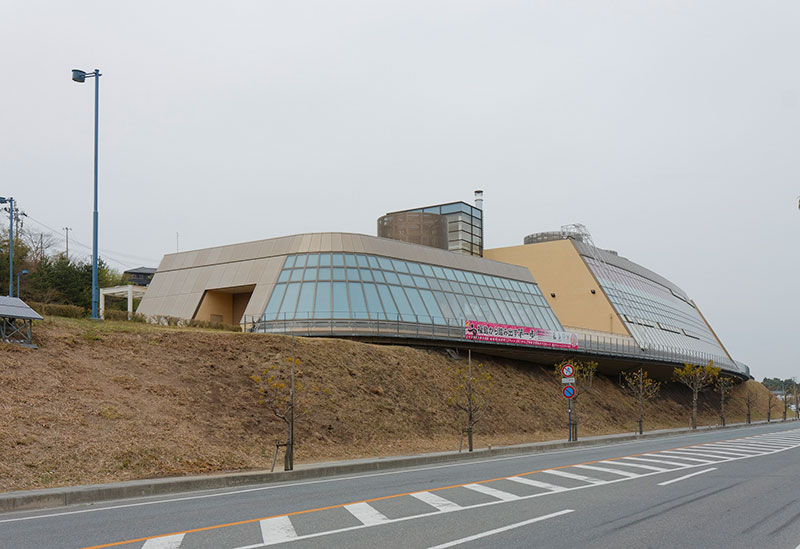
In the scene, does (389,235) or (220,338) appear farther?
(389,235)

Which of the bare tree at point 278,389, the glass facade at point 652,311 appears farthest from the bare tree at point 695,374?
the bare tree at point 278,389

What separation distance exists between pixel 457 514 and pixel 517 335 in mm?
30167

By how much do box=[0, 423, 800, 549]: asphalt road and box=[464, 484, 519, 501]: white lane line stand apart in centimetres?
4

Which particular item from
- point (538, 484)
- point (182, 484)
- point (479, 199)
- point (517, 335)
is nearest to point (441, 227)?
point (479, 199)

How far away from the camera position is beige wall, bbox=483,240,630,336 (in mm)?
61844

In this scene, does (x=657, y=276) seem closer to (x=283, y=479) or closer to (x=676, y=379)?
(x=676, y=379)

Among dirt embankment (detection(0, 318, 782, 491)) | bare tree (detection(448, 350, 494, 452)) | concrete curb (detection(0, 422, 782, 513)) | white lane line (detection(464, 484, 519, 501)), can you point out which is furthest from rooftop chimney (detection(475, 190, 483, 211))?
white lane line (detection(464, 484, 519, 501))

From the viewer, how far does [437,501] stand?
12.4 m

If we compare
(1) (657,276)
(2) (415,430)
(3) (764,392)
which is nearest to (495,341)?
(2) (415,430)

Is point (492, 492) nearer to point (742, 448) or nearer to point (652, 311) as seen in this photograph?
point (742, 448)

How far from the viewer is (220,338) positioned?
2672 cm

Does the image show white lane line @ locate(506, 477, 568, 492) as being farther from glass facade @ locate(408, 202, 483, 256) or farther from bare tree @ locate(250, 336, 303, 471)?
glass facade @ locate(408, 202, 483, 256)

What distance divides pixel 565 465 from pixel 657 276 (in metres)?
74.7

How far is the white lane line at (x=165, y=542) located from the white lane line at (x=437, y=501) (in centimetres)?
416
